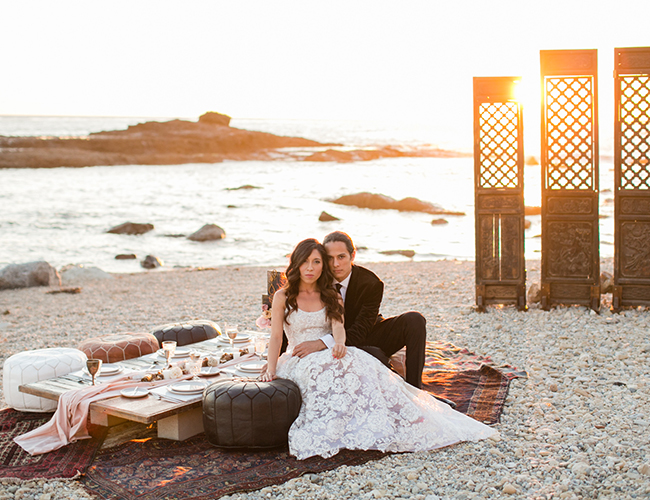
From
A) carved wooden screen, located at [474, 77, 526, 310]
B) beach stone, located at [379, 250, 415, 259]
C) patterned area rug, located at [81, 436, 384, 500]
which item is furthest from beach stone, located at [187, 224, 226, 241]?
patterned area rug, located at [81, 436, 384, 500]

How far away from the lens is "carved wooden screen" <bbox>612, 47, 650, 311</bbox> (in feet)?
23.7

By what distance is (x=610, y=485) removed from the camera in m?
3.31

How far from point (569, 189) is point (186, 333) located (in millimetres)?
4933

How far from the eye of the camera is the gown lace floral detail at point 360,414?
3850 mm

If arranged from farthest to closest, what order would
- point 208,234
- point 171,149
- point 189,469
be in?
point 171,149 → point 208,234 → point 189,469

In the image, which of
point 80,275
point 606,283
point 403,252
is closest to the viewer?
point 606,283

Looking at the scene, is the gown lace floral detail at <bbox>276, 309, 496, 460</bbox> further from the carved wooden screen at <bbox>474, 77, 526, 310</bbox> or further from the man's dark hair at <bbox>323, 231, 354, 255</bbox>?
the carved wooden screen at <bbox>474, 77, 526, 310</bbox>

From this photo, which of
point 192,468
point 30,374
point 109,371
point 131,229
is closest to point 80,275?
point 131,229

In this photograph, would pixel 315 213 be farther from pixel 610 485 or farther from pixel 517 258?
pixel 610 485

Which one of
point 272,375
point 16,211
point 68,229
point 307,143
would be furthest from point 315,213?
point 307,143

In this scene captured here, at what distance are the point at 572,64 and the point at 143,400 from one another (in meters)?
6.26

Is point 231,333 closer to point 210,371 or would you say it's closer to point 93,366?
point 210,371

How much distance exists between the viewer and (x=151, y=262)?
14.4 meters

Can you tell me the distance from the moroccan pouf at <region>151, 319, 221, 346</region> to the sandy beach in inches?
57.3
